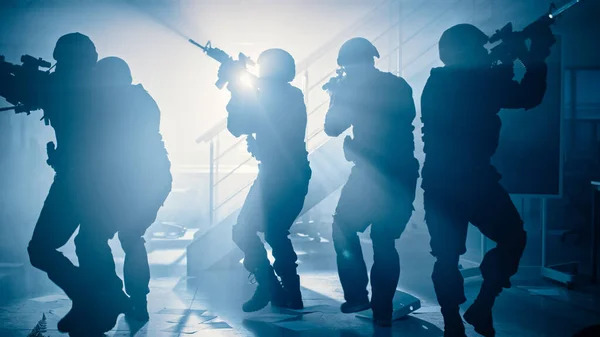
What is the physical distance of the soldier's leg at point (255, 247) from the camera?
4039 mm

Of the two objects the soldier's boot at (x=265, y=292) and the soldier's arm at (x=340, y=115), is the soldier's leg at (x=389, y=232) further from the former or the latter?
the soldier's boot at (x=265, y=292)

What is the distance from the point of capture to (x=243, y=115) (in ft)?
13.1

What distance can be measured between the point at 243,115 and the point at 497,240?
2.00 metres

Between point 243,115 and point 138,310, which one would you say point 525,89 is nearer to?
point 243,115

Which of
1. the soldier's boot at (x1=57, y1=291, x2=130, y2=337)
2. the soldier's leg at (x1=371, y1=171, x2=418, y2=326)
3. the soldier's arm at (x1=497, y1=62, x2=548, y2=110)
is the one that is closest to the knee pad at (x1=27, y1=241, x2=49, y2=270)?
the soldier's boot at (x1=57, y1=291, x2=130, y2=337)

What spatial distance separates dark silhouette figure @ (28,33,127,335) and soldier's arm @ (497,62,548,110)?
256 cm

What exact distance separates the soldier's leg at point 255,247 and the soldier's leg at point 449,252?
1.40 meters

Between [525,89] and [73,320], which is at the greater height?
[525,89]

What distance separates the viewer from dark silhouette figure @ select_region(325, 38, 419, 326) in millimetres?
3533

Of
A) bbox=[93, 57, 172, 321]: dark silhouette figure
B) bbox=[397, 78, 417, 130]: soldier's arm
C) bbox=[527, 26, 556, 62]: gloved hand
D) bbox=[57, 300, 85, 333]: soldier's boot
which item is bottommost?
A: bbox=[57, 300, 85, 333]: soldier's boot

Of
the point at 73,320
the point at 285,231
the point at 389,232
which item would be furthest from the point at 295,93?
the point at 73,320

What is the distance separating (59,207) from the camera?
3240 mm

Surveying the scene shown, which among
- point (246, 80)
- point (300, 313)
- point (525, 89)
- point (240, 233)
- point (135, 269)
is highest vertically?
point (246, 80)

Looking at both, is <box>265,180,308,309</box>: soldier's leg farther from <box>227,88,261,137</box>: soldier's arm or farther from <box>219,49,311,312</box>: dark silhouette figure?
<box>227,88,261,137</box>: soldier's arm
